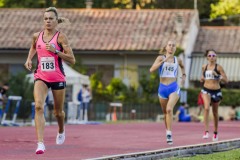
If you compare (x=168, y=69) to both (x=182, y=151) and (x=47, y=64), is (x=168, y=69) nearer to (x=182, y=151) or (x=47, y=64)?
(x=182, y=151)

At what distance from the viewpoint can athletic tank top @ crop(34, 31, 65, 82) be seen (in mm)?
15242

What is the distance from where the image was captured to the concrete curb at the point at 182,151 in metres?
14.0

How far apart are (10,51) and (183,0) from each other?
24833 mm

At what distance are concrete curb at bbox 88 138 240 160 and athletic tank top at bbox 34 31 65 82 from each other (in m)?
2.06

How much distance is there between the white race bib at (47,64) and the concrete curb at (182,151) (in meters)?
2.13

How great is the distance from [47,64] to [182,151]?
2.76m

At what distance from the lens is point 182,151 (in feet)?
52.5

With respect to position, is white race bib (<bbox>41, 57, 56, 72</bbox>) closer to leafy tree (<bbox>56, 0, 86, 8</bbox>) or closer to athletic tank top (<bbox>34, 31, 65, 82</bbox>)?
athletic tank top (<bbox>34, 31, 65, 82</bbox>)

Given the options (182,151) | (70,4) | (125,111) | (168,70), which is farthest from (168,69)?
(70,4)

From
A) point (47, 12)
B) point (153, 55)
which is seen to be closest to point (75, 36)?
point (153, 55)

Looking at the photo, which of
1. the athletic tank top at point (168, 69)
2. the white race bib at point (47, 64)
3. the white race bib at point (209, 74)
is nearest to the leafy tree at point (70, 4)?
the white race bib at point (209, 74)

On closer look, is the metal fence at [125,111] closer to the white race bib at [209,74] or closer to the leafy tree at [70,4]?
the leafy tree at [70,4]

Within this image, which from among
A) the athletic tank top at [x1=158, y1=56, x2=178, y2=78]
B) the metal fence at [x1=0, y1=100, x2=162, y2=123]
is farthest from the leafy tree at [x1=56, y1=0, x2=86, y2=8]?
the athletic tank top at [x1=158, y1=56, x2=178, y2=78]

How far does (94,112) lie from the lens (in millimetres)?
47906
